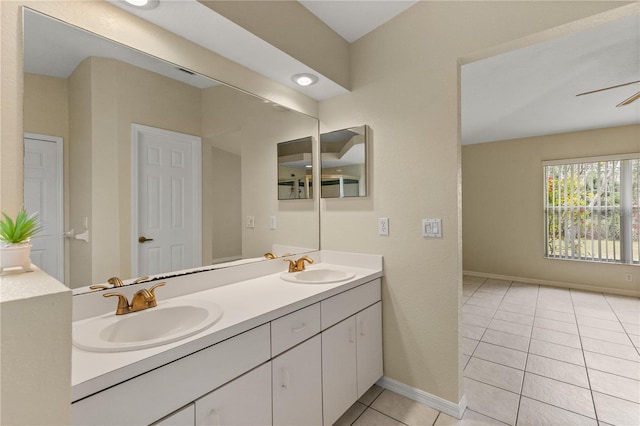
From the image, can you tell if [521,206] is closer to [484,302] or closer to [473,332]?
[484,302]

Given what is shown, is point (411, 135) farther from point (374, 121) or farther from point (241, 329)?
point (241, 329)

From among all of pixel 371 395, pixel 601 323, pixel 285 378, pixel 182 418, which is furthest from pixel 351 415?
pixel 601 323

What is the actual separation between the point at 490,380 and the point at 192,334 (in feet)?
7.40

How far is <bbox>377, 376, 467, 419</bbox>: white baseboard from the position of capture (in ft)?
5.89

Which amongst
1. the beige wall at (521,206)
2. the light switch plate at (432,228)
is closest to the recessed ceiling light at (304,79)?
the light switch plate at (432,228)

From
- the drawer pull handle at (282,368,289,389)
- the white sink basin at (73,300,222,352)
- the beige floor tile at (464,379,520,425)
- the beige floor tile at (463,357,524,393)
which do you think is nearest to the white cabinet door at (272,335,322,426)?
the drawer pull handle at (282,368,289,389)

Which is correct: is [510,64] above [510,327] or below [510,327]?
above

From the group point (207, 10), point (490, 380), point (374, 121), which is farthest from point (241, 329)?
point (490, 380)

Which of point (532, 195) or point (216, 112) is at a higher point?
point (216, 112)

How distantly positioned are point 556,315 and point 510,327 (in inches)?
33.5

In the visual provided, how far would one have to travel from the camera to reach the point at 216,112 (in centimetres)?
172

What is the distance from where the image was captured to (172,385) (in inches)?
37.3

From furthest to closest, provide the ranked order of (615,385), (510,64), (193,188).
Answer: (510,64), (615,385), (193,188)

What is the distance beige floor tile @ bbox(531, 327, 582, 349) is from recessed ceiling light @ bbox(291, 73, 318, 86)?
3204mm
